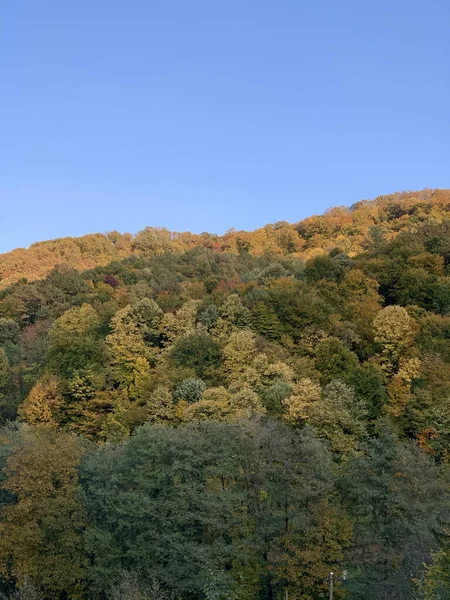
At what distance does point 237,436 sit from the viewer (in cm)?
2402

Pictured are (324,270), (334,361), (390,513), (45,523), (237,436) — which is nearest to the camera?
(390,513)

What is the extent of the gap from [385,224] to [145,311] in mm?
45025

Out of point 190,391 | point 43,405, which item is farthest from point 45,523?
point 43,405

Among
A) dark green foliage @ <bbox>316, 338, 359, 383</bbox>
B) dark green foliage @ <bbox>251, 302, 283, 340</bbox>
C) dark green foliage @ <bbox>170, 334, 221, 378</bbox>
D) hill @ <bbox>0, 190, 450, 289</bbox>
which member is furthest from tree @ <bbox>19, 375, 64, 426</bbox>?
hill @ <bbox>0, 190, 450, 289</bbox>

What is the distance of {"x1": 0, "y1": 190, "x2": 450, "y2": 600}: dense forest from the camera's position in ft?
68.4

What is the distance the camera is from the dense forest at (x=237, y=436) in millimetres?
20859

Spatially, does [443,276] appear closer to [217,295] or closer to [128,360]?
[217,295]

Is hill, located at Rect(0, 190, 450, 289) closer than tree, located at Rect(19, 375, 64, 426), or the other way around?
tree, located at Rect(19, 375, 64, 426)

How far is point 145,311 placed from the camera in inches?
1794

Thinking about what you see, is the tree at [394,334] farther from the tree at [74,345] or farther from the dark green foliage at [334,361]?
the tree at [74,345]

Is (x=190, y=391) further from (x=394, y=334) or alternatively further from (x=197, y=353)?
(x=394, y=334)

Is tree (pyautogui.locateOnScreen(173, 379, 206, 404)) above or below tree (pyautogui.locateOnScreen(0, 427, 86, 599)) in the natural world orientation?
above

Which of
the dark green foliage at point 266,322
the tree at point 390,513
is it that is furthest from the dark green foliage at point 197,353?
the tree at point 390,513

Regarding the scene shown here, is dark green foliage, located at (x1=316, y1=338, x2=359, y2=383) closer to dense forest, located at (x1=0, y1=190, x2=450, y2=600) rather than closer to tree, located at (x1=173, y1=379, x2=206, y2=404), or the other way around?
dense forest, located at (x1=0, y1=190, x2=450, y2=600)
